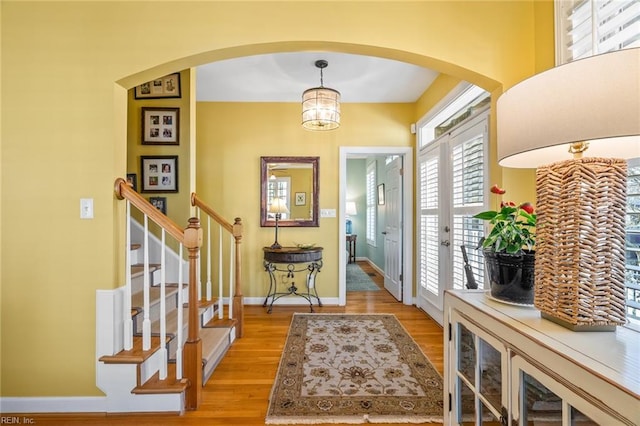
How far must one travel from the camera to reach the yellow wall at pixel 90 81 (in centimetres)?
178

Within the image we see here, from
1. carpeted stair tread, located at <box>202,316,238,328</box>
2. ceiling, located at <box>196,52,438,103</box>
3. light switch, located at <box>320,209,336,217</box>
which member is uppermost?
ceiling, located at <box>196,52,438,103</box>

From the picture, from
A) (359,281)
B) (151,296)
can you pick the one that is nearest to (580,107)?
(151,296)

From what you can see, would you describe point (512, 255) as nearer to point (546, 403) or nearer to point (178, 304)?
point (546, 403)

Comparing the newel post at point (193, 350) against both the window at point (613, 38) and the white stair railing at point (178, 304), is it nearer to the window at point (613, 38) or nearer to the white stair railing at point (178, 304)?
the white stair railing at point (178, 304)

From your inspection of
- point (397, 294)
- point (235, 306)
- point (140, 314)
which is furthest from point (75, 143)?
point (397, 294)

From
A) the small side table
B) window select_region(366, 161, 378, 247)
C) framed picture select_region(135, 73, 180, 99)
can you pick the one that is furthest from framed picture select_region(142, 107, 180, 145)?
the small side table

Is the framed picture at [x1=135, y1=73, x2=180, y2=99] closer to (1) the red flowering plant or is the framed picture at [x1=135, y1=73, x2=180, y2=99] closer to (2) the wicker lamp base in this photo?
(1) the red flowering plant

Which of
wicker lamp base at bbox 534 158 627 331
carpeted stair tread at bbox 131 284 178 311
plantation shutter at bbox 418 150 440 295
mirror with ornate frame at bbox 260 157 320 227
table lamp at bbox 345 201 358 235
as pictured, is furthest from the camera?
table lamp at bbox 345 201 358 235

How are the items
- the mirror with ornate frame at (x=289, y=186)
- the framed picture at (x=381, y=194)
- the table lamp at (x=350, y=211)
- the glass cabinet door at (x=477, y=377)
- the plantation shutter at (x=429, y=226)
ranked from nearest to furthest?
the glass cabinet door at (x=477, y=377), the plantation shutter at (x=429, y=226), the mirror with ornate frame at (x=289, y=186), the framed picture at (x=381, y=194), the table lamp at (x=350, y=211)

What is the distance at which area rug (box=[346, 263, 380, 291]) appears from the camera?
192 inches

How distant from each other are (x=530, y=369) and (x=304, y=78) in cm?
308

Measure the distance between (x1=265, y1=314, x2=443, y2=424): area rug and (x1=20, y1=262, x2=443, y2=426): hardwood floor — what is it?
0.31ft

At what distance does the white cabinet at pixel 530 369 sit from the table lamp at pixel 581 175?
0.30ft

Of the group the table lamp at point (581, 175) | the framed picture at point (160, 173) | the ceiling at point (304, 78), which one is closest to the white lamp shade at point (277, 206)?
the framed picture at point (160, 173)
